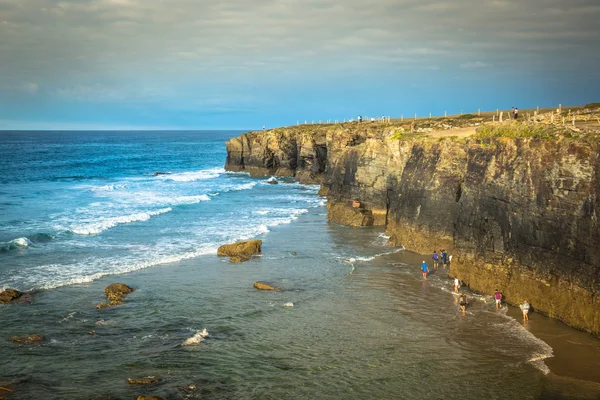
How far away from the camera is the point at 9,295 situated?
27.5 metres

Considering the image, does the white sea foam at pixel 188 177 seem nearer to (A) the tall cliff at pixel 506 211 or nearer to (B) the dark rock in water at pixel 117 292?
(A) the tall cliff at pixel 506 211

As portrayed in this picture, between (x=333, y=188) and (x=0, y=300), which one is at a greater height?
(x=333, y=188)

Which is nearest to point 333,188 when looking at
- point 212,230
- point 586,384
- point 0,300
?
point 212,230

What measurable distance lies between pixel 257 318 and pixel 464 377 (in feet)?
31.7

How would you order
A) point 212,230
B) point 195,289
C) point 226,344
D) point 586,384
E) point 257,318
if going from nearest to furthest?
point 586,384
point 226,344
point 257,318
point 195,289
point 212,230

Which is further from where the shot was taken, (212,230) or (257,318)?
(212,230)

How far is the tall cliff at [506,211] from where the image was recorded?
22734mm

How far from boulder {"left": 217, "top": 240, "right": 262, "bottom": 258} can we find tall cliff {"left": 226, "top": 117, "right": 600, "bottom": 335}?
9.87m

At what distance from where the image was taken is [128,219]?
4966cm

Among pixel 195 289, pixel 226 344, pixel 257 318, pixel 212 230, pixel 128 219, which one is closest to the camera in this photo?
pixel 226 344

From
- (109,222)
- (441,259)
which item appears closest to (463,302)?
(441,259)

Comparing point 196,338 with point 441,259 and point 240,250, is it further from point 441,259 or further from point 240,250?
point 441,259

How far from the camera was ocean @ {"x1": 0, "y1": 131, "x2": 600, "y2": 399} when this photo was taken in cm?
1936

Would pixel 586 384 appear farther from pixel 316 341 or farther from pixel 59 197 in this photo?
pixel 59 197
